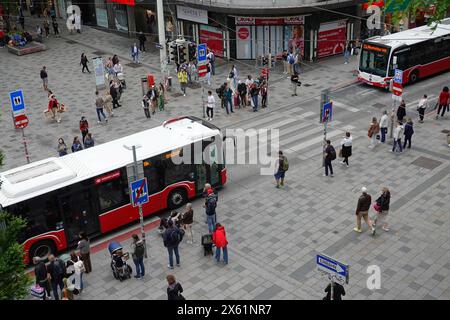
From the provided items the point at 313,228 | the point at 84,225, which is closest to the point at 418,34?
the point at 313,228

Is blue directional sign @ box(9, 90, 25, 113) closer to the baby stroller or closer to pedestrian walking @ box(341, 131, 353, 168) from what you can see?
the baby stroller

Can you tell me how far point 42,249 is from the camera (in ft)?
58.9

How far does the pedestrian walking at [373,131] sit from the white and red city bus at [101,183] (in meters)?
6.73

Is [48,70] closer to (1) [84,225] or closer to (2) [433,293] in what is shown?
(1) [84,225]

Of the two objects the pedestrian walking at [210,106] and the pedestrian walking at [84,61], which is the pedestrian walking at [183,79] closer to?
the pedestrian walking at [210,106]

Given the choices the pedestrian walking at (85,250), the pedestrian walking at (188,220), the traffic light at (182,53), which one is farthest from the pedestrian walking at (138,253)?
the traffic light at (182,53)

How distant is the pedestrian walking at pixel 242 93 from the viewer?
29.2 metres

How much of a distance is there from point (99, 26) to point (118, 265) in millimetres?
36248

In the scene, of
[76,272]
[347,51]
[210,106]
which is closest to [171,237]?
[76,272]

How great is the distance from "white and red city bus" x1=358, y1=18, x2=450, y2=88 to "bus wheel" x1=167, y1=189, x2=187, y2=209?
51.1 feet

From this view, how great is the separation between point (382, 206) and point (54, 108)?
17480mm

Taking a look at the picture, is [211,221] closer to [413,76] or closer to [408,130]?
[408,130]

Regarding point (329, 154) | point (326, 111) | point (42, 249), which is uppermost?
point (326, 111)

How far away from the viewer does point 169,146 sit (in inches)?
779
